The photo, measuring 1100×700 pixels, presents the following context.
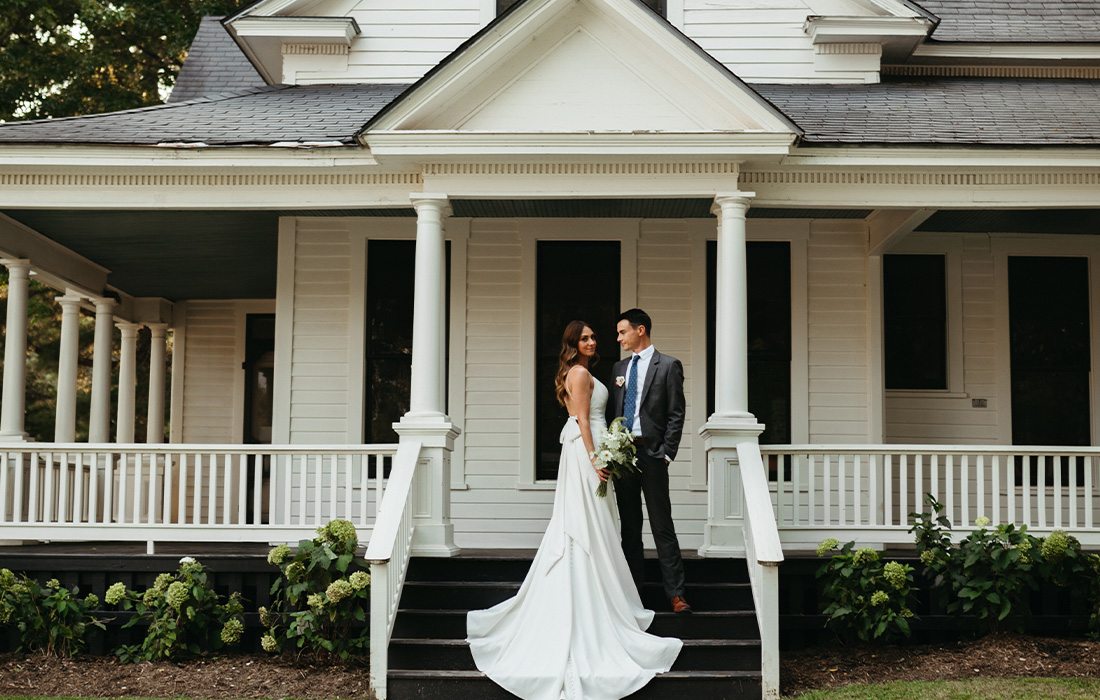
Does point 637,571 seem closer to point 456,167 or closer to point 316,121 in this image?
point 456,167

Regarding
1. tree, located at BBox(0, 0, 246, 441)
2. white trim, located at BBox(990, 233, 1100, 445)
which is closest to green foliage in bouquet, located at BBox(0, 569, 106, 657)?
white trim, located at BBox(990, 233, 1100, 445)

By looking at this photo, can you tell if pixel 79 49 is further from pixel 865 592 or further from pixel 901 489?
pixel 865 592

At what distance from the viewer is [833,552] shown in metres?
9.09

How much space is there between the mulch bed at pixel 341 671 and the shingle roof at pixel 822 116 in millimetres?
3847

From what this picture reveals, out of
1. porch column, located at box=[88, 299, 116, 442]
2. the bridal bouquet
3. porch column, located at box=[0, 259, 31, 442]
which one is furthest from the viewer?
porch column, located at box=[88, 299, 116, 442]

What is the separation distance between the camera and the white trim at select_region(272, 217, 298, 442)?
1163 centimetres

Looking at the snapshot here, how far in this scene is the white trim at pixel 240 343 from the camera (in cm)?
1603

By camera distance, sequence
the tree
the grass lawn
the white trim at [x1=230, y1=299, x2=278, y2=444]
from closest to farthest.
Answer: the grass lawn, the white trim at [x1=230, y1=299, x2=278, y2=444], the tree

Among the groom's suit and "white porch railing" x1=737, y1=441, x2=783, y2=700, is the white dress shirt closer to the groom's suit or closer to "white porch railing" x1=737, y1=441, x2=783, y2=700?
the groom's suit

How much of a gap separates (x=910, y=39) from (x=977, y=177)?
107 inches

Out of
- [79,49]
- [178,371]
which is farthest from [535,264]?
[79,49]

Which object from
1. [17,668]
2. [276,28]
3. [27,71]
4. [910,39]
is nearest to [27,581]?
[17,668]

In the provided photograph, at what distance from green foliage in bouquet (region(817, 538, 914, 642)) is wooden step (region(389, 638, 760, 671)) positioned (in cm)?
97

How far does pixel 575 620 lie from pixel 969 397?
5.61 meters
